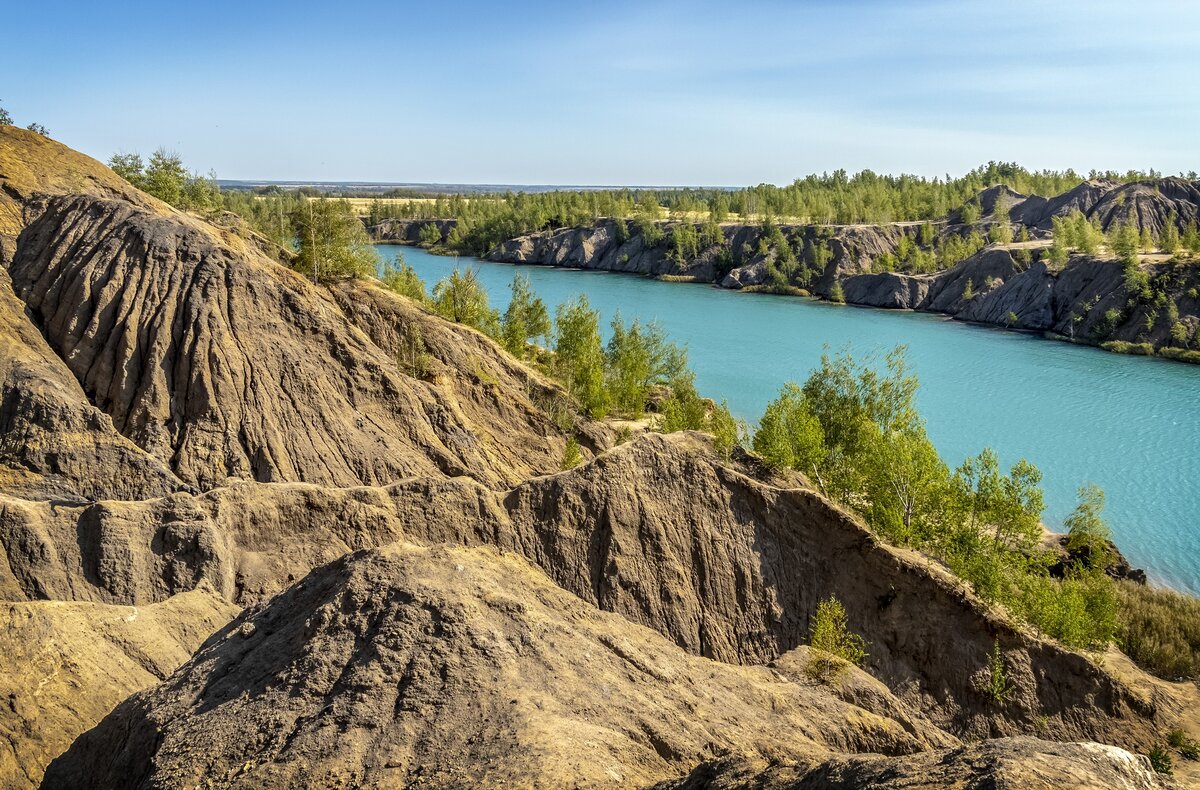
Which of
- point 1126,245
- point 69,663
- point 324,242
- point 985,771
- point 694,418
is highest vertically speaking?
point 1126,245

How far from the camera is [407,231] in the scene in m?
198

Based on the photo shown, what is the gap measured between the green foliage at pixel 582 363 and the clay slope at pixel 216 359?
42.7 ft

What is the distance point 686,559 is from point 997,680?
334 inches

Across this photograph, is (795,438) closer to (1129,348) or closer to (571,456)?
(571,456)

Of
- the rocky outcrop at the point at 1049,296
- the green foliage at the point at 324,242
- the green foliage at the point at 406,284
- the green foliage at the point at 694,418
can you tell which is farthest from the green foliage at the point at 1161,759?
the rocky outcrop at the point at 1049,296

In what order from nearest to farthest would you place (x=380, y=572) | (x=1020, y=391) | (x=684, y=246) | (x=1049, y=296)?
1. (x=380, y=572)
2. (x=1020, y=391)
3. (x=1049, y=296)
4. (x=684, y=246)

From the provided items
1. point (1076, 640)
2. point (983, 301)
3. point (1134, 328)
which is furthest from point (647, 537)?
point (983, 301)

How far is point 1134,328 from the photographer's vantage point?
3492 inches

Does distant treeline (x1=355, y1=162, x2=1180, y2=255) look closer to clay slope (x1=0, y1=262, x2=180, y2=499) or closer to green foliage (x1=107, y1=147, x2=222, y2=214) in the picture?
green foliage (x1=107, y1=147, x2=222, y2=214)

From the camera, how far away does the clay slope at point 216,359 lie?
86.3 feet

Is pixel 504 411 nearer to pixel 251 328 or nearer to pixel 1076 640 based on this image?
pixel 251 328

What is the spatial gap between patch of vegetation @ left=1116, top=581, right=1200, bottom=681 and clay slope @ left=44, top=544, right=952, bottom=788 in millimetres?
20281

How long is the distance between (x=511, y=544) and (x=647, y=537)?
3510 mm

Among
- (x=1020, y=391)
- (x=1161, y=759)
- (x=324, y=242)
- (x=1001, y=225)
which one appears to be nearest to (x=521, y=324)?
(x=324, y=242)
